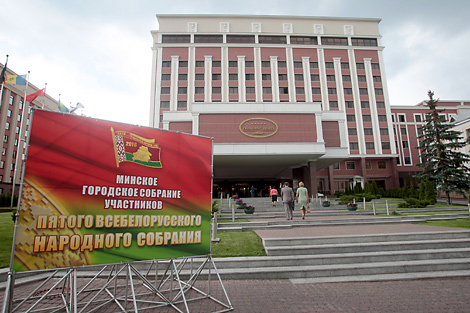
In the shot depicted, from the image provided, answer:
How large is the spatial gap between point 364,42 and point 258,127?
38143 mm

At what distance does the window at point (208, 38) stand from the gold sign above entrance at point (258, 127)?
1124 inches

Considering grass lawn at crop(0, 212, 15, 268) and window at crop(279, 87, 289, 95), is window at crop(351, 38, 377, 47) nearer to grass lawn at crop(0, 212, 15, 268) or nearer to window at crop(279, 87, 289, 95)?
window at crop(279, 87, 289, 95)

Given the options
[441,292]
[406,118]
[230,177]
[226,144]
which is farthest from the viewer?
[406,118]

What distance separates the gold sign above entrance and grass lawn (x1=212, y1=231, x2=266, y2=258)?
17.9m

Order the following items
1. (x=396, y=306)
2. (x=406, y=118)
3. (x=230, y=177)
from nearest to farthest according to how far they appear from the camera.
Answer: (x=396, y=306) → (x=230, y=177) → (x=406, y=118)

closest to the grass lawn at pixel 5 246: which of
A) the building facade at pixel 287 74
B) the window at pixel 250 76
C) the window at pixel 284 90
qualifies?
the building facade at pixel 287 74

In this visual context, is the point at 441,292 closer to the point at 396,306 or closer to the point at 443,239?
the point at 396,306

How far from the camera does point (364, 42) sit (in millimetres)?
49188

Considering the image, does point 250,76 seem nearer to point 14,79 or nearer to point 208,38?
point 208,38

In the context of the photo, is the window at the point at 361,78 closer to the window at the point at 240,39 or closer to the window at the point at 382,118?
the window at the point at 382,118

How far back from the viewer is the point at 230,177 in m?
40.8

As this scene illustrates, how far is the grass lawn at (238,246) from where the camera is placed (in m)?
6.83

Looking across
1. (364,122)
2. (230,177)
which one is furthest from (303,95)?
(230,177)

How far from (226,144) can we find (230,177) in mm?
16193
